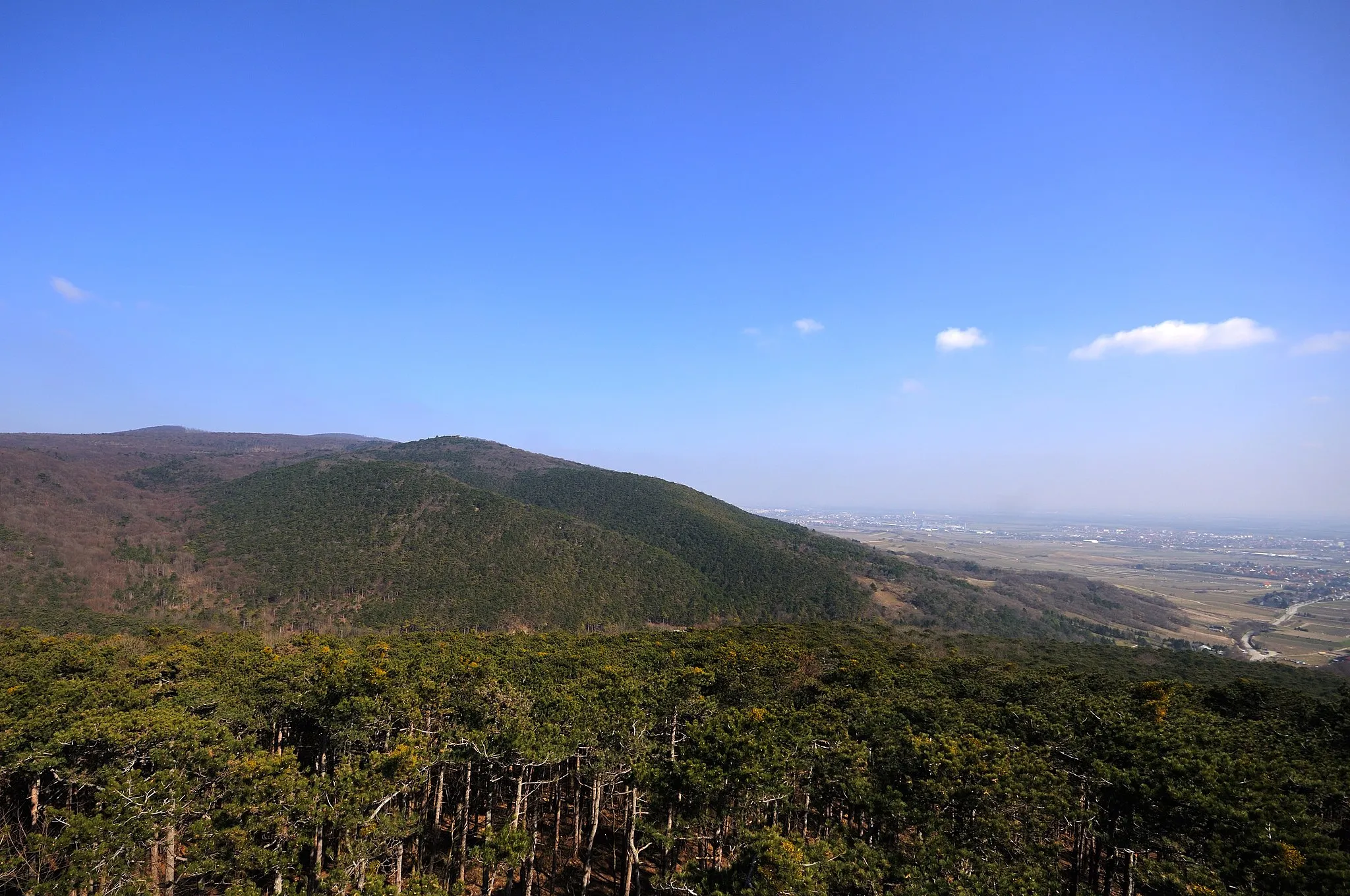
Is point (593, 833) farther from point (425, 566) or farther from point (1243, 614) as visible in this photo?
point (1243, 614)

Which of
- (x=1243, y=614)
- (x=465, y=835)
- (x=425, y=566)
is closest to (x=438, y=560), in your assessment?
(x=425, y=566)

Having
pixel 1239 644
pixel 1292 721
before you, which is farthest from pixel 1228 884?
pixel 1239 644

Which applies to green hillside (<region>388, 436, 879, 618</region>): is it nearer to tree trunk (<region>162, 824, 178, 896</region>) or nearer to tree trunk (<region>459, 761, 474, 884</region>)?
tree trunk (<region>459, 761, 474, 884</region>)

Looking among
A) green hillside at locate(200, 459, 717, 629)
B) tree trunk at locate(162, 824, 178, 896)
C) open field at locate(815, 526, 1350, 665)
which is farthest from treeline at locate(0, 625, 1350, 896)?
open field at locate(815, 526, 1350, 665)

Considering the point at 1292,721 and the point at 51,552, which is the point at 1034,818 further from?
the point at 51,552

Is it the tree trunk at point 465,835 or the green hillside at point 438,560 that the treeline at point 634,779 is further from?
the green hillside at point 438,560

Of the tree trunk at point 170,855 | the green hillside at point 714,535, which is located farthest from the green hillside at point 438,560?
the tree trunk at point 170,855
